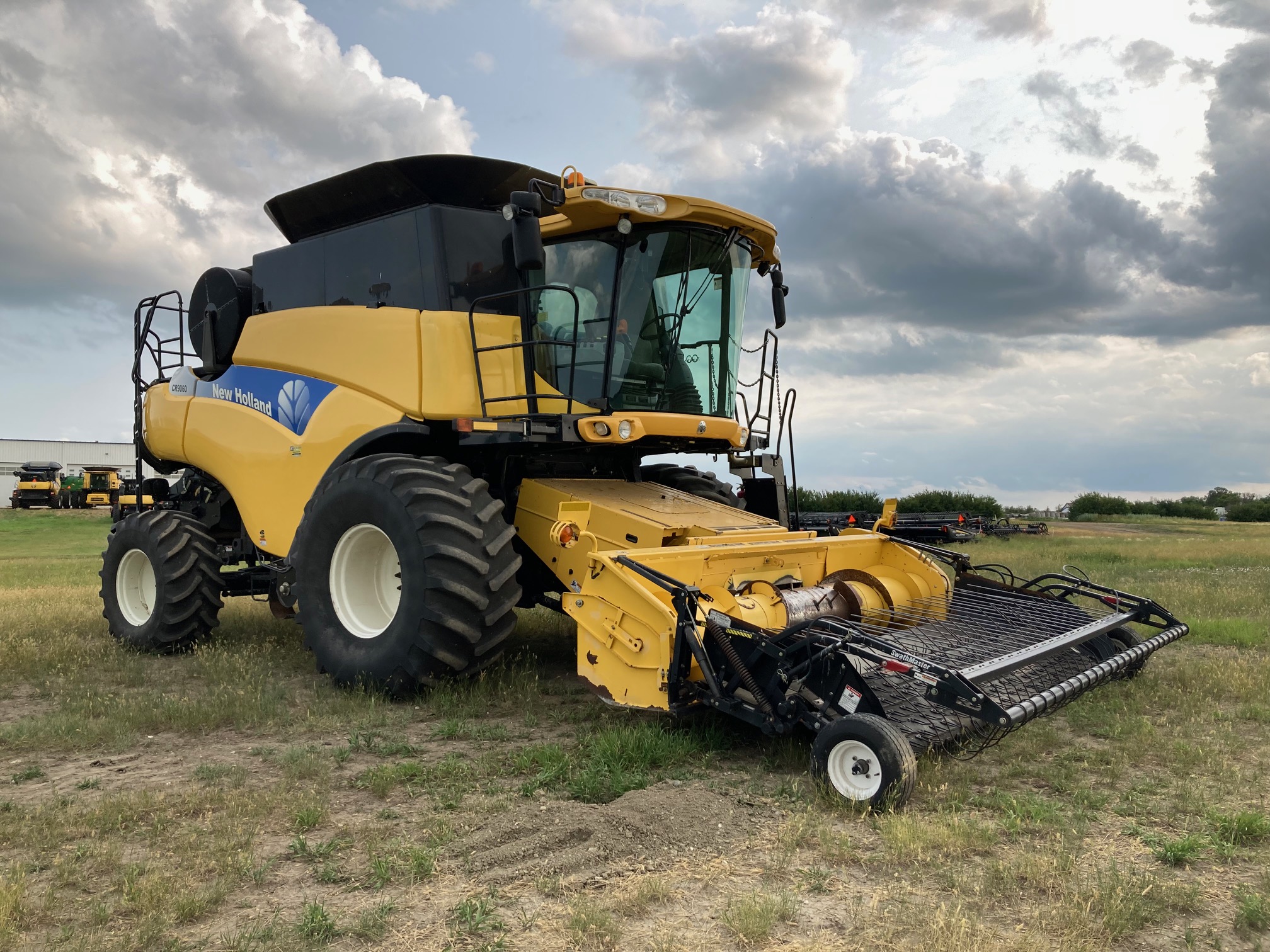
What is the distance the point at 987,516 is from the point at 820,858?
2596cm

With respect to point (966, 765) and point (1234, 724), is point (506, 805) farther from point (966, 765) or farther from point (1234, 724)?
point (1234, 724)

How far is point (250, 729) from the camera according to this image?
18.4 feet

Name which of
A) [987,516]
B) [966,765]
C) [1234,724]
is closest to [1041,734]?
[966,765]

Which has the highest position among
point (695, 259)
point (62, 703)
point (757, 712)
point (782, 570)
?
point (695, 259)

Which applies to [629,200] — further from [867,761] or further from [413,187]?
[867,761]

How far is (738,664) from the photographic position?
14.7ft

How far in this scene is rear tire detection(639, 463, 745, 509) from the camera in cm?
860

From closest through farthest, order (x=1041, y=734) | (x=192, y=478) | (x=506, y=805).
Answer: (x=506, y=805)
(x=1041, y=734)
(x=192, y=478)

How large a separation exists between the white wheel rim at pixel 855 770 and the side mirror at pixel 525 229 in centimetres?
339

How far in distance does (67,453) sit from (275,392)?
6674cm

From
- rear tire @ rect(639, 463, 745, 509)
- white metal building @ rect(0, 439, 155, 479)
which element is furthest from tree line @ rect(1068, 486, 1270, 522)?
white metal building @ rect(0, 439, 155, 479)

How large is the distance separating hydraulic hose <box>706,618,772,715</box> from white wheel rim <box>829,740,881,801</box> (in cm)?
46

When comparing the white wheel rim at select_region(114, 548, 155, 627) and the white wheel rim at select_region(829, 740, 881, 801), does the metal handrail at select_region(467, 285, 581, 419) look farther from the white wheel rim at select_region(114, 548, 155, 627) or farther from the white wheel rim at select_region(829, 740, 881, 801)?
the white wheel rim at select_region(114, 548, 155, 627)

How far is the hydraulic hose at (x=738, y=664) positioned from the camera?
175 inches
